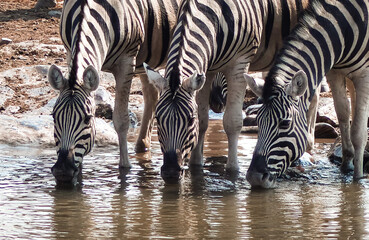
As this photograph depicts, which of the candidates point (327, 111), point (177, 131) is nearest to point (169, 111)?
point (177, 131)

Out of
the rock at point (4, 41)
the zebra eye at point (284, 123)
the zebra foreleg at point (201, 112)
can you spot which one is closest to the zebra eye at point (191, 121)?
the zebra eye at point (284, 123)

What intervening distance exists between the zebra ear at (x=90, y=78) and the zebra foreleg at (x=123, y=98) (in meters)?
1.17

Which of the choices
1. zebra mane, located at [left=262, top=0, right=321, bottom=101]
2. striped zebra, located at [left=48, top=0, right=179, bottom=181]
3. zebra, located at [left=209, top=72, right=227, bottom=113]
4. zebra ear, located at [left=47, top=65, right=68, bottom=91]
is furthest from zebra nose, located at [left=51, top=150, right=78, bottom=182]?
zebra, located at [left=209, top=72, right=227, bottom=113]

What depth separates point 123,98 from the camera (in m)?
10.3

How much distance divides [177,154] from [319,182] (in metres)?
1.76

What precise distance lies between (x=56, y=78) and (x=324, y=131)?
5403 mm

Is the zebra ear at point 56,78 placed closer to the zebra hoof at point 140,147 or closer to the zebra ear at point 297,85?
the zebra ear at point 297,85

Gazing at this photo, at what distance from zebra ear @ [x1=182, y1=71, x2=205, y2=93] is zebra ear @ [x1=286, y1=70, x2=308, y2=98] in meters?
0.91

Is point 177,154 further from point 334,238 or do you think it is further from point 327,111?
point 327,111

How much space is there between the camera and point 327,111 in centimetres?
1427

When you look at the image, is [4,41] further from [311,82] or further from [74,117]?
[311,82]

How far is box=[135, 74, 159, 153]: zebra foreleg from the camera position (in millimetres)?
11932

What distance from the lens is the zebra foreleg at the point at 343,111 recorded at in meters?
10.4

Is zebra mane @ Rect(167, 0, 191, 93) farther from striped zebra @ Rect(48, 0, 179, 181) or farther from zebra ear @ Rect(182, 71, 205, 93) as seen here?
striped zebra @ Rect(48, 0, 179, 181)
